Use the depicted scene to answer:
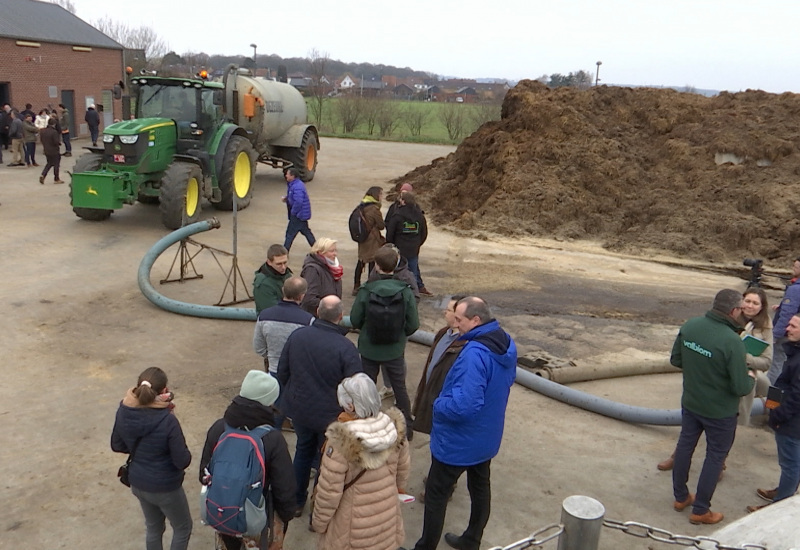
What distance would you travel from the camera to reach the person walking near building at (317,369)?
4133 mm

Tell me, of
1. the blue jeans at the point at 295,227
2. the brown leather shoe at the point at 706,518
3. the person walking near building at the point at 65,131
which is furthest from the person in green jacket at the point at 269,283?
the person walking near building at the point at 65,131

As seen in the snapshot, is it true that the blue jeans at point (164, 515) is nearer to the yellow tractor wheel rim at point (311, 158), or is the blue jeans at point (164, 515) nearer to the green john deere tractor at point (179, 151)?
the green john deere tractor at point (179, 151)

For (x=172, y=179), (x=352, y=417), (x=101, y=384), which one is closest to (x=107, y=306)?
(x=101, y=384)

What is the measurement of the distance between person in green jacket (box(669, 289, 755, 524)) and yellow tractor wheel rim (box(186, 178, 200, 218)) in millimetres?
9808

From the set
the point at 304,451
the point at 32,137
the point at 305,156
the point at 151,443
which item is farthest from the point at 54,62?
the point at 151,443

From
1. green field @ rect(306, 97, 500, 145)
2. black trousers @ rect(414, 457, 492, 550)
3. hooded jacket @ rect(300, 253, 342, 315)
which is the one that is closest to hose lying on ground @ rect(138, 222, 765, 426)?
hooded jacket @ rect(300, 253, 342, 315)

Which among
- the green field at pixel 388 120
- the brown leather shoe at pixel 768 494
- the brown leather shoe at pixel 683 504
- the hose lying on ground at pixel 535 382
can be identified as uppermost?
the green field at pixel 388 120

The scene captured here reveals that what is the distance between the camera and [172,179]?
39.0 feet

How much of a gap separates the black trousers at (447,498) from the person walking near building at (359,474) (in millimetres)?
584

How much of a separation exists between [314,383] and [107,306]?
550 cm

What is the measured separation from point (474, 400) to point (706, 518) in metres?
2.26

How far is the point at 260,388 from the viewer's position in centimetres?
328

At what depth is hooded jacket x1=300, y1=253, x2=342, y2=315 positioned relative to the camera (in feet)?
19.3

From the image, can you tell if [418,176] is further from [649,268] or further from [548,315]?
[548,315]
